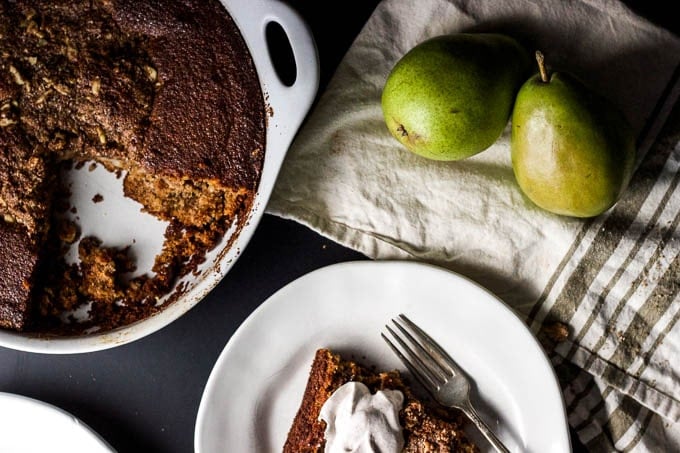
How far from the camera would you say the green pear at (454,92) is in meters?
1.99

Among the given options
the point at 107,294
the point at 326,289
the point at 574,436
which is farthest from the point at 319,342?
the point at 574,436

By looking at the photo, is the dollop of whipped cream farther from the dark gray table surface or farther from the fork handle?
the dark gray table surface

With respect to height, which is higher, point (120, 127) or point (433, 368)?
point (120, 127)

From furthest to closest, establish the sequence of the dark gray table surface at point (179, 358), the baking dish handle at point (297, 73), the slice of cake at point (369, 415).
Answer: the dark gray table surface at point (179, 358)
the slice of cake at point (369, 415)
the baking dish handle at point (297, 73)

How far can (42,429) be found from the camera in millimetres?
2395

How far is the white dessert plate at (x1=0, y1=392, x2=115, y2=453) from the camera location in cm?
236

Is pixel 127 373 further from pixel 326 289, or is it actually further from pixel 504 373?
pixel 504 373

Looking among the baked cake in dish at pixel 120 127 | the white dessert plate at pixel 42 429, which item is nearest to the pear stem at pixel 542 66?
the baked cake in dish at pixel 120 127

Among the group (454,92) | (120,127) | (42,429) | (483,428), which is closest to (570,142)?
(454,92)

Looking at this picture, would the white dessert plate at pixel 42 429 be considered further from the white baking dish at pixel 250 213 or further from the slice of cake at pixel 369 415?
the slice of cake at pixel 369 415

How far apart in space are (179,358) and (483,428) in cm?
97

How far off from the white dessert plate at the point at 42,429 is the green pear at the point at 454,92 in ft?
4.43

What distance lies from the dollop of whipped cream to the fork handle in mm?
198

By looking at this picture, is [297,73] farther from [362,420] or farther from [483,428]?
[483,428]
